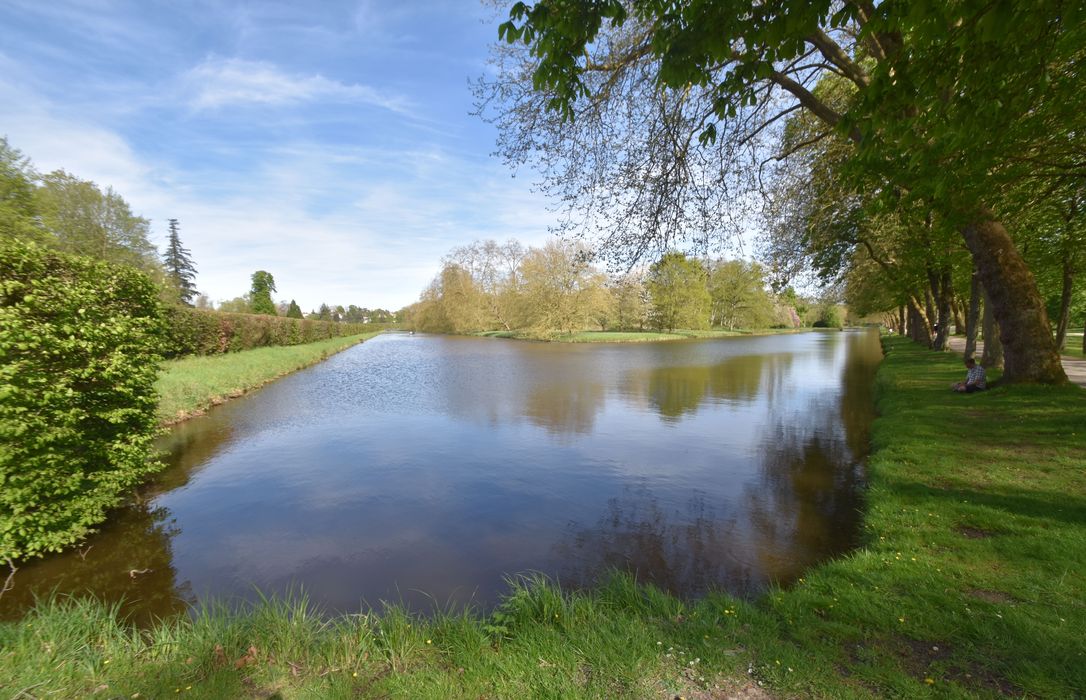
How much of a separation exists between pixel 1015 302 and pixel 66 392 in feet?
53.5

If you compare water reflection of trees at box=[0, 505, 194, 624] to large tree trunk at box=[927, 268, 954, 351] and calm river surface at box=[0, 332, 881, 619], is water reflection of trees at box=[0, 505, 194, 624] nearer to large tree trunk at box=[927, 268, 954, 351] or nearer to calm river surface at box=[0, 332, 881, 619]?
calm river surface at box=[0, 332, 881, 619]

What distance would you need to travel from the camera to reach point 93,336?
5234mm

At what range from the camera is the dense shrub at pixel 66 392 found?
4480 millimetres

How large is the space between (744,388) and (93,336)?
1841 cm

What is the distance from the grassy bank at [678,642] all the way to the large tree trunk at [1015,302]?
7.32 metres

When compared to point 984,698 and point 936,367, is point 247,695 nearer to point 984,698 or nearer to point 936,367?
point 984,698

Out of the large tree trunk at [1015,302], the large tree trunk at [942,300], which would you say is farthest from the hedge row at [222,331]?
the large tree trunk at [942,300]

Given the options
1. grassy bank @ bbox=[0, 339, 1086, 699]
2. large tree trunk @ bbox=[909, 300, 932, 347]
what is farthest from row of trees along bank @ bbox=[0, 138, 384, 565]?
large tree trunk @ bbox=[909, 300, 932, 347]

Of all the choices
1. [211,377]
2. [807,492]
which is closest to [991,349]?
[807,492]

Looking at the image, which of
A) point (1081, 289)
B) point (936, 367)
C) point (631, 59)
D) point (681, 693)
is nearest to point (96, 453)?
point (681, 693)

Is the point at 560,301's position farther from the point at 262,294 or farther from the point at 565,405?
the point at 262,294

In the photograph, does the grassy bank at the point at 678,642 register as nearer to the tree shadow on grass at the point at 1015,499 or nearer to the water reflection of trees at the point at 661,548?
the tree shadow on grass at the point at 1015,499

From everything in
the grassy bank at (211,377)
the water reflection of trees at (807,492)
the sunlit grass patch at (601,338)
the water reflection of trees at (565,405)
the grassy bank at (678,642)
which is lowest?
the water reflection of trees at (807,492)

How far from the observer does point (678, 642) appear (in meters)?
3.03
